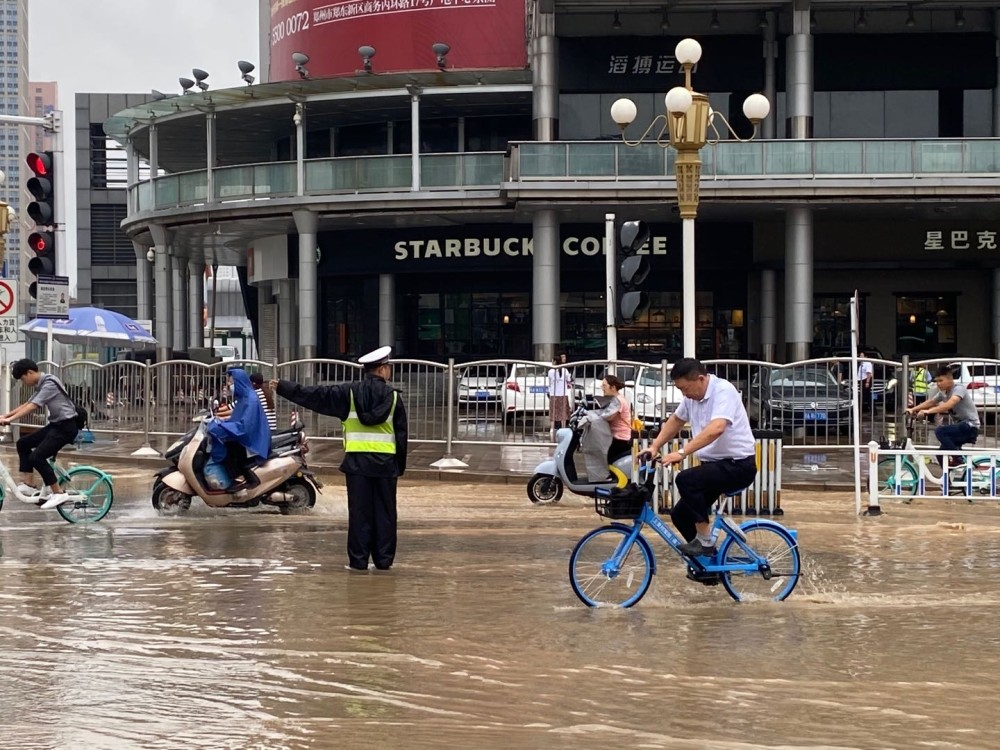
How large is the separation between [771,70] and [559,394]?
2221cm

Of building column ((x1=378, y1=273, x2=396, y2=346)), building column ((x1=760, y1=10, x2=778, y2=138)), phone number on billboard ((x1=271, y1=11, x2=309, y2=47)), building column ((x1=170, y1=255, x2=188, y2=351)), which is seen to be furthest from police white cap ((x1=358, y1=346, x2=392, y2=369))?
phone number on billboard ((x1=271, y1=11, x2=309, y2=47))

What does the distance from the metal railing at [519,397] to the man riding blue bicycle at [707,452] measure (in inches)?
299

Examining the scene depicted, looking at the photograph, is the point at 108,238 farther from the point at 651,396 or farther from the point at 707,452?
the point at 707,452

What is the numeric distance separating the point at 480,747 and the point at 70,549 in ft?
24.1

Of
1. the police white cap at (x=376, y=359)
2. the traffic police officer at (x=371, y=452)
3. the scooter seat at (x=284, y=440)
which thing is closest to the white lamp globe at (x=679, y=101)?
the scooter seat at (x=284, y=440)

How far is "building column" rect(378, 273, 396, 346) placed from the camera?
146 feet

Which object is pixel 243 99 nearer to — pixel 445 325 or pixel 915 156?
pixel 445 325

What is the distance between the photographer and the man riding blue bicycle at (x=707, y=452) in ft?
31.2

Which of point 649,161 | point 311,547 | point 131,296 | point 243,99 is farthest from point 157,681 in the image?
point 131,296

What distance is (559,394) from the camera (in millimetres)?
20344

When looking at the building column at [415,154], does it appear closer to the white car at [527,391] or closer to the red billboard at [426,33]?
the red billboard at [426,33]

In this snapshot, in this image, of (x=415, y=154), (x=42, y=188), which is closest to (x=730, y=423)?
(x=42, y=188)

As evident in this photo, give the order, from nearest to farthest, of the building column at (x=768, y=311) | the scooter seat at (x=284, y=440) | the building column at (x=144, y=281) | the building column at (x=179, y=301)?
the scooter seat at (x=284, y=440)
the building column at (x=768, y=311)
the building column at (x=179, y=301)
the building column at (x=144, y=281)

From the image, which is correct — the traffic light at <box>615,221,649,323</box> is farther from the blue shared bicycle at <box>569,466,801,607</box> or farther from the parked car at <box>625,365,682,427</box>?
the blue shared bicycle at <box>569,466,801,607</box>
